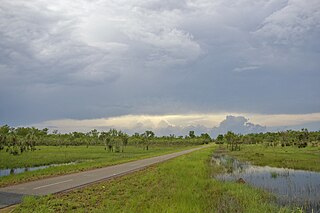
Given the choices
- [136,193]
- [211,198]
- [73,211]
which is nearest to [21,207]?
[73,211]

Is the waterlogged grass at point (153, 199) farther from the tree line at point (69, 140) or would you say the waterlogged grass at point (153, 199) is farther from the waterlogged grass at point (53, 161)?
the tree line at point (69, 140)

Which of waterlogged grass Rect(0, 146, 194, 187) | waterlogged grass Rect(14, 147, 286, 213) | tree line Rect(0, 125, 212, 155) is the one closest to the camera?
waterlogged grass Rect(14, 147, 286, 213)

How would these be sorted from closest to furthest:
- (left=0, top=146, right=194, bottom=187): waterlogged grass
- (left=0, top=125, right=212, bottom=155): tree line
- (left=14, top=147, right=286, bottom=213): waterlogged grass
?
(left=14, top=147, right=286, bottom=213): waterlogged grass → (left=0, top=146, right=194, bottom=187): waterlogged grass → (left=0, top=125, right=212, bottom=155): tree line

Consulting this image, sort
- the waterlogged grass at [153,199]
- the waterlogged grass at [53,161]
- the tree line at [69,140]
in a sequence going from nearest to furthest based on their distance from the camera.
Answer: the waterlogged grass at [153,199] < the waterlogged grass at [53,161] < the tree line at [69,140]

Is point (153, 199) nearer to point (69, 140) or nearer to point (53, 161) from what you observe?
point (53, 161)

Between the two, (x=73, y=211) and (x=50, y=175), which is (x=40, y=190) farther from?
(x=50, y=175)

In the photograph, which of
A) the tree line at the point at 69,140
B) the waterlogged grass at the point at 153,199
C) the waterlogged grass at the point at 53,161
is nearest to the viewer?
the waterlogged grass at the point at 153,199

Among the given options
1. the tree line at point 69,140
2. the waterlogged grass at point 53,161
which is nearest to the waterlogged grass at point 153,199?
the waterlogged grass at point 53,161

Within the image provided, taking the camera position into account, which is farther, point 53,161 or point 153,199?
point 53,161

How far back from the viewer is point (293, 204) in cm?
1584

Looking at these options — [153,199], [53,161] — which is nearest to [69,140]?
[53,161]

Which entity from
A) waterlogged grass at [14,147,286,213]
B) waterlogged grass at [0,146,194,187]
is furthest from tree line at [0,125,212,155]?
waterlogged grass at [14,147,286,213]

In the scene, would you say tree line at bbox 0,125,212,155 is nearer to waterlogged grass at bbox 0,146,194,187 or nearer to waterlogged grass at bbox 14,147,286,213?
waterlogged grass at bbox 0,146,194,187

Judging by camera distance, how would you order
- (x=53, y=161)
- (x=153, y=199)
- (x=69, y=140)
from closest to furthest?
(x=153, y=199) < (x=53, y=161) < (x=69, y=140)
